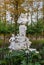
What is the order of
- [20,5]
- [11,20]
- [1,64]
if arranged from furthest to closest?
[11,20], [20,5], [1,64]

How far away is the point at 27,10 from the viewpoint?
26.5ft

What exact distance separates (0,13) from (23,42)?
9.10 feet

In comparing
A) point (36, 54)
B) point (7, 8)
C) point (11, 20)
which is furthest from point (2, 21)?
point (36, 54)

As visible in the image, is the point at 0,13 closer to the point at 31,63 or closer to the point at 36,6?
the point at 36,6

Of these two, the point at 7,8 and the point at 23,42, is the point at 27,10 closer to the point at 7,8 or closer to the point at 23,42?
the point at 7,8

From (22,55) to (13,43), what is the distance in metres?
1.02

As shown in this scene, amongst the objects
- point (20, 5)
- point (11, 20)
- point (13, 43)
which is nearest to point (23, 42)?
point (13, 43)

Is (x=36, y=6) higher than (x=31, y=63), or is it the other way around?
(x=36, y=6)

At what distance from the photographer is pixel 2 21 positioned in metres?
8.79

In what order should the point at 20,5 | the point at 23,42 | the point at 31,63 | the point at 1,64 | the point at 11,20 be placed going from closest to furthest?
the point at 31,63, the point at 1,64, the point at 23,42, the point at 20,5, the point at 11,20

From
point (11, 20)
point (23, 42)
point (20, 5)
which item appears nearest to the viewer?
point (23, 42)

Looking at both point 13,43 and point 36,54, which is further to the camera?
point 13,43

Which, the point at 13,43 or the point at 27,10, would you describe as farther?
the point at 27,10

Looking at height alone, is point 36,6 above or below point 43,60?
above
